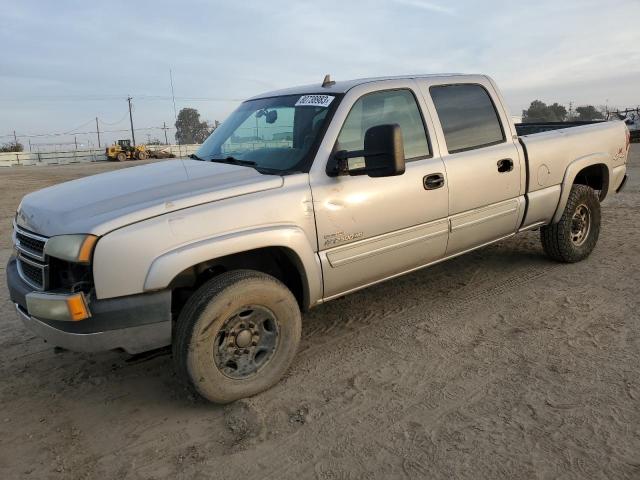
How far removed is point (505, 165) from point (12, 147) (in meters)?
70.7

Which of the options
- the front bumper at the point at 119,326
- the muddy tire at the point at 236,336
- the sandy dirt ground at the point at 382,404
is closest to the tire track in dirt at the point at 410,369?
the sandy dirt ground at the point at 382,404

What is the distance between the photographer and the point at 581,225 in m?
5.39

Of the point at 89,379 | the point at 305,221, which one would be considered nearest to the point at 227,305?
the point at 305,221

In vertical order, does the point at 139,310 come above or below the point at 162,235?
below

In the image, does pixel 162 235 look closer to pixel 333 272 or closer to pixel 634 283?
pixel 333 272

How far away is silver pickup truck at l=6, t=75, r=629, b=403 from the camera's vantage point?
8.86 ft

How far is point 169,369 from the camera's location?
11.7 feet

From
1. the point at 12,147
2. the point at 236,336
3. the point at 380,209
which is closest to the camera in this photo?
the point at 236,336

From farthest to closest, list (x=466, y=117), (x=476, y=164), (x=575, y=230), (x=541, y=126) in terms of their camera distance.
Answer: (x=541, y=126) < (x=575, y=230) < (x=466, y=117) < (x=476, y=164)

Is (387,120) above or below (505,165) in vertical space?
above

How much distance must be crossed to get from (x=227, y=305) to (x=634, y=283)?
12.5 ft

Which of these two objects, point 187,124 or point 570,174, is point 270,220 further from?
point 187,124

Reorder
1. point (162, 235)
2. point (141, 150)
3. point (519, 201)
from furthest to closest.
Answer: point (141, 150)
point (519, 201)
point (162, 235)

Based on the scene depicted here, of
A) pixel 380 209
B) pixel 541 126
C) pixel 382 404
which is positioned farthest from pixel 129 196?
pixel 541 126
